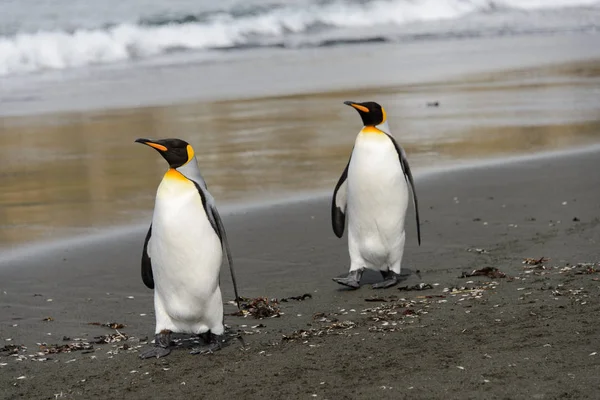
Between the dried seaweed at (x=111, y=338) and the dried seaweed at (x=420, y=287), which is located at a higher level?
the dried seaweed at (x=111, y=338)

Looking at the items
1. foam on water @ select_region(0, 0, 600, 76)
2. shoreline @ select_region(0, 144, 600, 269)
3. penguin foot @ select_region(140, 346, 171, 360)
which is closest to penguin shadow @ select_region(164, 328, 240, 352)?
penguin foot @ select_region(140, 346, 171, 360)

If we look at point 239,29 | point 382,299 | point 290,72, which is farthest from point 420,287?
point 239,29

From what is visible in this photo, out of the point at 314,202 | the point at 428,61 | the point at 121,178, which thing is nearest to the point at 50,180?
the point at 121,178

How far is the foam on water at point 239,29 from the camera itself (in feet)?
73.7

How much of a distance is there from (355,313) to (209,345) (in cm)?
84

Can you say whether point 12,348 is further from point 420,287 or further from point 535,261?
point 535,261

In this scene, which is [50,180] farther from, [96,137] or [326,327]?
[326,327]

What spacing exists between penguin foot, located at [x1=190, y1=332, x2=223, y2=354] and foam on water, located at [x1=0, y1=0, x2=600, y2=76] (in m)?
16.3

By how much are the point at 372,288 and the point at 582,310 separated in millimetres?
A: 1522

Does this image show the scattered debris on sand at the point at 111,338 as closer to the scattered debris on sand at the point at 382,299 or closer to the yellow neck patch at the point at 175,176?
the yellow neck patch at the point at 175,176

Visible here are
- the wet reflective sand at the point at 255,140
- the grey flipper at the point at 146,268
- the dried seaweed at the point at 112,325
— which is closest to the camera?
the grey flipper at the point at 146,268

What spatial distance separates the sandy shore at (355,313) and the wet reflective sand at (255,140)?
38.4 inches

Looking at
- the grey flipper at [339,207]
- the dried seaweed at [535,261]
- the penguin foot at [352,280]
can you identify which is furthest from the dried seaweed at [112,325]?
the dried seaweed at [535,261]

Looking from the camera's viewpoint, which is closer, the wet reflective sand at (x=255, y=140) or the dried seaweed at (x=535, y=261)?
the dried seaweed at (x=535, y=261)
